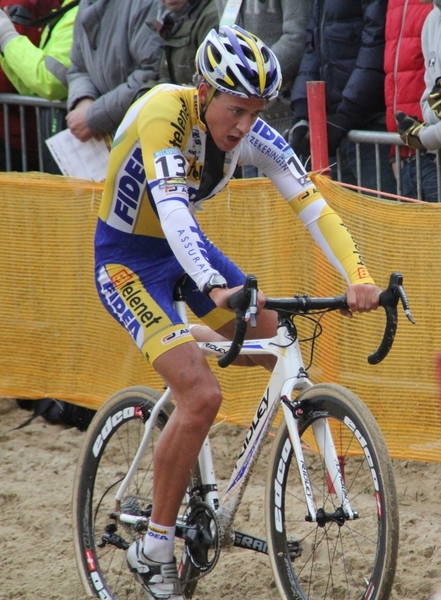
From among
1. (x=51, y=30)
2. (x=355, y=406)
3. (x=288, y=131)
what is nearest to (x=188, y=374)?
(x=355, y=406)

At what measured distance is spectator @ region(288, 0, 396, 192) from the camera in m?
6.32

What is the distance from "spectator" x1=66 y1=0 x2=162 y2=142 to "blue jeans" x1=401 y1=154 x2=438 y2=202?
203 cm

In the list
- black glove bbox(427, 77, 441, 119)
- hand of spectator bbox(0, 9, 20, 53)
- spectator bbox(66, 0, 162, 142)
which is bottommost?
black glove bbox(427, 77, 441, 119)

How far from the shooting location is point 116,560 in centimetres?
517

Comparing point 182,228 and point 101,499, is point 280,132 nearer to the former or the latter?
point 101,499

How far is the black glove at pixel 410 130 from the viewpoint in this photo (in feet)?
19.2

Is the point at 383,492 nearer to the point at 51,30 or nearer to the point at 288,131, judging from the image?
the point at 288,131

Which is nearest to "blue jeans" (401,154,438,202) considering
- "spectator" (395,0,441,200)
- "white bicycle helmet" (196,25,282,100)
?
"spectator" (395,0,441,200)

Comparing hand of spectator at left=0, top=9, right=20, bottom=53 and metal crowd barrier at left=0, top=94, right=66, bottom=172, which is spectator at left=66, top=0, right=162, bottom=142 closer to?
metal crowd barrier at left=0, top=94, right=66, bottom=172

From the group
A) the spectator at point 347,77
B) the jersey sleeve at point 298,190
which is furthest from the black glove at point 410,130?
the jersey sleeve at point 298,190

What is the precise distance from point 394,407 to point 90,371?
242cm

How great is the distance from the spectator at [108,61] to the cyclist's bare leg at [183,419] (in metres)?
3.50

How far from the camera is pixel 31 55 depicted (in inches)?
319

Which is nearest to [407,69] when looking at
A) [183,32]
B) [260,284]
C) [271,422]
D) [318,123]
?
[318,123]
